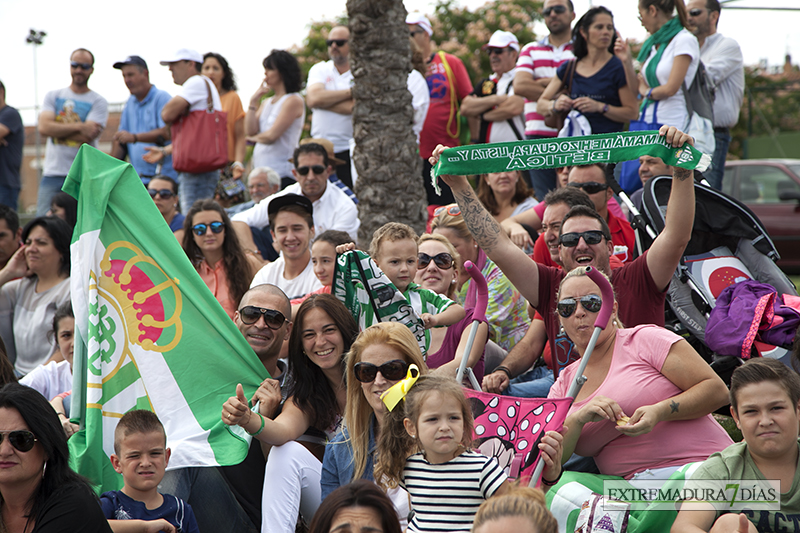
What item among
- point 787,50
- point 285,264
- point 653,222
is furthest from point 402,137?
point 787,50

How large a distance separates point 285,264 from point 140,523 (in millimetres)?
2945

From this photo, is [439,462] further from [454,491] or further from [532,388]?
[532,388]

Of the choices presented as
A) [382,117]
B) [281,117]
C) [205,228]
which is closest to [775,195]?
[281,117]

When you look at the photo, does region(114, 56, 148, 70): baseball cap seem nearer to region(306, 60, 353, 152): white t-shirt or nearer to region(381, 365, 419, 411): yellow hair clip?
region(306, 60, 353, 152): white t-shirt

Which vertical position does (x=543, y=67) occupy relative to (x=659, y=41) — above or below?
below

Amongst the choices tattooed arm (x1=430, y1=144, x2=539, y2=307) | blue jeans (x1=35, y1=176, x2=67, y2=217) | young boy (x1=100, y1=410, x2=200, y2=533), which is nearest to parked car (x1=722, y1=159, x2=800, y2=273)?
tattooed arm (x1=430, y1=144, x2=539, y2=307)

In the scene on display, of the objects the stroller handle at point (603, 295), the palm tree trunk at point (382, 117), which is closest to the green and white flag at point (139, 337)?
the stroller handle at point (603, 295)

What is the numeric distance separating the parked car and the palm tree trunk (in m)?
7.64

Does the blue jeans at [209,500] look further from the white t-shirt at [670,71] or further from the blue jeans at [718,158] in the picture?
the blue jeans at [718,158]

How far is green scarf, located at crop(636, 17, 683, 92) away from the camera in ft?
24.1

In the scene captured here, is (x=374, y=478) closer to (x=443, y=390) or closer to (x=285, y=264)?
(x=443, y=390)

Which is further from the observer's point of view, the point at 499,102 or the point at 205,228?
the point at 499,102

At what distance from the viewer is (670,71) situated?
733 centimetres

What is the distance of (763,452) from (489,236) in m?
1.95
